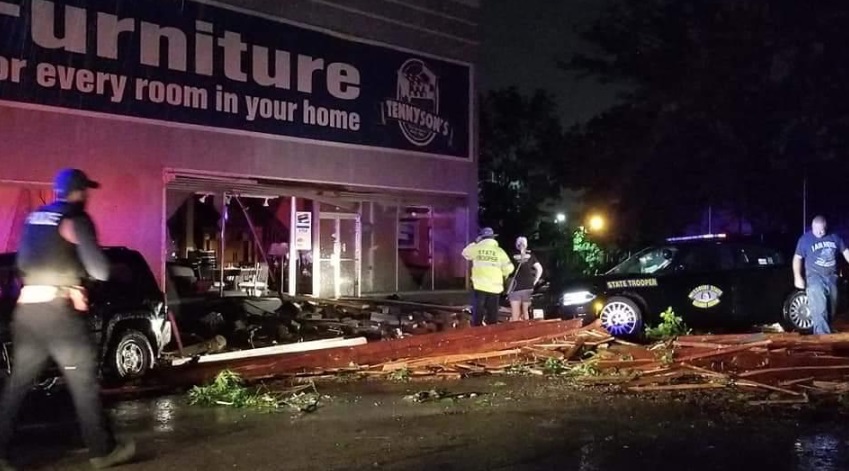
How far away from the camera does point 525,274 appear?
1611 centimetres

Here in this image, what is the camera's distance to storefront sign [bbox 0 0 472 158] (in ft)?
57.8

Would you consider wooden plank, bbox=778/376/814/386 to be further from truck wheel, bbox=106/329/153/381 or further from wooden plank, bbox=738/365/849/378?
truck wheel, bbox=106/329/153/381

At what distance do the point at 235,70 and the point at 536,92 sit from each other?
21.2 metres

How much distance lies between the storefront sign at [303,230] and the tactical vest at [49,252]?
60.5ft

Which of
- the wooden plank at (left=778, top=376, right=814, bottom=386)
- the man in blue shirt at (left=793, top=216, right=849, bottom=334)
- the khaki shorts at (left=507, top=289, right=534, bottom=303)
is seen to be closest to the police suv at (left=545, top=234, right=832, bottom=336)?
the khaki shorts at (left=507, top=289, right=534, bottom=303)

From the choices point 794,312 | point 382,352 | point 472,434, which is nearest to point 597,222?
point 794,312

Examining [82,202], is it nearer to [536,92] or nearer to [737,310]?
[737,310]

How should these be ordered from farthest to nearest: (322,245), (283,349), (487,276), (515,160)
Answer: (515,160)
(322,245)
(487,276)
(283,349)

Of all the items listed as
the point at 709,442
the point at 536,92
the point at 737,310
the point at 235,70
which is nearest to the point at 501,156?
the point at 536,92

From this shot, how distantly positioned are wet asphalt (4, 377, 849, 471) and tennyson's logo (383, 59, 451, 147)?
14625 mm

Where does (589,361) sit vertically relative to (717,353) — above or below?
below

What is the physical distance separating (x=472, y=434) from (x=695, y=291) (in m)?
8.84

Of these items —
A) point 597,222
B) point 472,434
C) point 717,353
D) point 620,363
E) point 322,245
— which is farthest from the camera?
point 597,222

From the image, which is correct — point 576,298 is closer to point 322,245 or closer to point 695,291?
point 695,291
